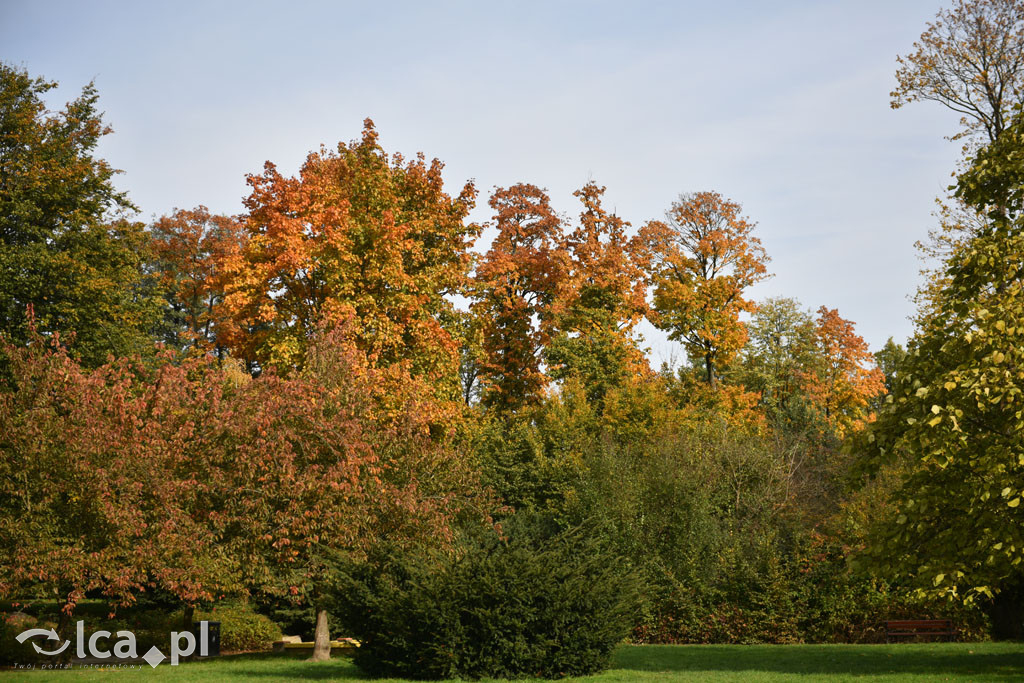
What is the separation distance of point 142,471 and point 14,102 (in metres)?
18.4

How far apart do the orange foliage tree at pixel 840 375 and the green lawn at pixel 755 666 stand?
20.8 m

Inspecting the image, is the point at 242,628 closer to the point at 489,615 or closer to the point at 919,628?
the point at 489,615

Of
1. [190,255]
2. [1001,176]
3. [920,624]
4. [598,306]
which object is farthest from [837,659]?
[190,255]

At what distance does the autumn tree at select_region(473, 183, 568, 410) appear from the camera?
→ 34219 mm

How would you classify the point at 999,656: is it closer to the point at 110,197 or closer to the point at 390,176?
the point at 390,176

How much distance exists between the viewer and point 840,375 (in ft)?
143

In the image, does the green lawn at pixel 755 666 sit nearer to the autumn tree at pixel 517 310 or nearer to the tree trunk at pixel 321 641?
the tree trunk at pixel 321 641

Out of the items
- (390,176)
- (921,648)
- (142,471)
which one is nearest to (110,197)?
(390,176)

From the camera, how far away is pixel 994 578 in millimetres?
13086

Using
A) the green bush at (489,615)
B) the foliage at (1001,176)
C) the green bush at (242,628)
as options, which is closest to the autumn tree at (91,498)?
the green bush at (489,615)

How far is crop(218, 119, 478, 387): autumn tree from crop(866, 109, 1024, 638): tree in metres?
14.0

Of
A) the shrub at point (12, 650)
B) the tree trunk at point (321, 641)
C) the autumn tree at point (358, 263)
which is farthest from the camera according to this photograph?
the autumn tree at point (358, 263)

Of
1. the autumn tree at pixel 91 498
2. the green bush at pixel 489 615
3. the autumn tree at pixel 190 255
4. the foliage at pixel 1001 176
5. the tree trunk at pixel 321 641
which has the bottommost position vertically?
the tree trunk at pixel 321 641
